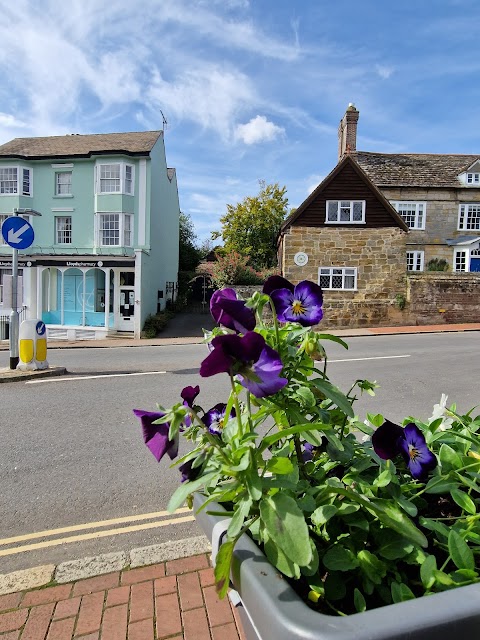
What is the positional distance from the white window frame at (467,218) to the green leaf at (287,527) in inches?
1260

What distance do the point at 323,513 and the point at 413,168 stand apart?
3253 cm

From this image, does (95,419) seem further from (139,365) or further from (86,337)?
(86,337)

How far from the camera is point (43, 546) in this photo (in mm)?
2994

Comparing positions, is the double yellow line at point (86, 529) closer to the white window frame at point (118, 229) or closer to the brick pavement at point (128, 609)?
the brick pavement at point (128, 609)

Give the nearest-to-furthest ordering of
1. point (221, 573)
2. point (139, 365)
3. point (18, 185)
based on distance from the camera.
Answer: point (221, 573) → point (139, 365) → point (18, 185)

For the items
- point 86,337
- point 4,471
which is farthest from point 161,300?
point 4,471

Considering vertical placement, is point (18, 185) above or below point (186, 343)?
above

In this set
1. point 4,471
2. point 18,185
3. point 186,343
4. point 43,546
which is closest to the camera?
point 43,546

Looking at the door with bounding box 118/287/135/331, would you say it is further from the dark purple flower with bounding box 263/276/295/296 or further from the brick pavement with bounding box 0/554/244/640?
the dark purple flower with bounding box 263/276/295/296

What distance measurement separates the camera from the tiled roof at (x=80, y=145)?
21094mm

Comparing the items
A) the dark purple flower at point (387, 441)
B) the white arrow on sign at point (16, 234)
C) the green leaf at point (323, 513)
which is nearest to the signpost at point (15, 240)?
the white arrow on sign at point (16, 234)

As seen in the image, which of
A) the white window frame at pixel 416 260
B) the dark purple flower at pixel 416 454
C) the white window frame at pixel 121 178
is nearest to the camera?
the dark purple flower at pixel 416 454

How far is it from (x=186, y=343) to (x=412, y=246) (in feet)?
65.2

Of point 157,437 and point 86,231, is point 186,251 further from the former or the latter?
point 157,437
